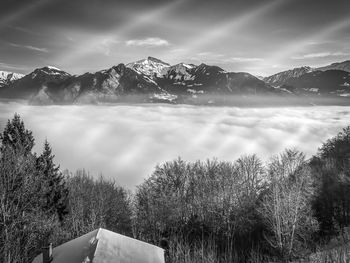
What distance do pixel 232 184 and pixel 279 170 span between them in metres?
8.13

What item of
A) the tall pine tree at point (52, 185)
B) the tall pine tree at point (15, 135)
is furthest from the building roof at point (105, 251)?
the tall pine tree at point (52, 185)

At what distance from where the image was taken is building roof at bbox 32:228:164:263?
1389cm

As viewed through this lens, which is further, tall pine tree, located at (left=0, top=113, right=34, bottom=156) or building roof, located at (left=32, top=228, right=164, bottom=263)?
tall pine tree, located at (left=0, top=113, right=34, bottom=156)

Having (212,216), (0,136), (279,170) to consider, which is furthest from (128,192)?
(0,136)

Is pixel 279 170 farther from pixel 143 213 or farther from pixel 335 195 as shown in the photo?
pixel 143 213

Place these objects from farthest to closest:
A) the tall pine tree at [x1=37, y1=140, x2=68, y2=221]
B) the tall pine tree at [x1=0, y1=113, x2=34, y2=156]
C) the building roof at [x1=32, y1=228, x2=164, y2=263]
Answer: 1. the tall pine tree at [x1=37, y1=140, x2=68, y2=221]
2. the tall pine tree at [x1=0, y1=113, x2=34, y2=156]
3. the building roof at [x1=32, y1=228, x2=164, y2=263]

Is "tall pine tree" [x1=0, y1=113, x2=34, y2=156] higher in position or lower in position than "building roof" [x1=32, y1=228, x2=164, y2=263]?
higher

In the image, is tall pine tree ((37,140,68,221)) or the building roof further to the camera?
tall pine tree ((37,140,68,221))

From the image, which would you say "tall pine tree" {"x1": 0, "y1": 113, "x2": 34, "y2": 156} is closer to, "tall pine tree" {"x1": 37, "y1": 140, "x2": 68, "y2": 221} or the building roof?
"tall pine tree" {"x1": 37, "y1": 140, "x2": 68, "y2": 221}

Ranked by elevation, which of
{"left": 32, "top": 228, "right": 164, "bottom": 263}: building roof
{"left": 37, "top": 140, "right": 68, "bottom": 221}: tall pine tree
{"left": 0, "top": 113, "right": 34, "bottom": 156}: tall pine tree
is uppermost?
{"left": 0, "top": 113, "right": 34, "bottom": 156}: tall pine tree

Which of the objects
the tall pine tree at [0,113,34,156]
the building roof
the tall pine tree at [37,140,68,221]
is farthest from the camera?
the tall pine tree at [37,140,68,221]

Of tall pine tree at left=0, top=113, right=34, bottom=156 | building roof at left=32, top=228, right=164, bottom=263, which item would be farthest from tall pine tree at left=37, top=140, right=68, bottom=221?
building roof at left=32, top=228, right=164, bottom=263

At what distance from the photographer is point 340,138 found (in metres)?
68.6

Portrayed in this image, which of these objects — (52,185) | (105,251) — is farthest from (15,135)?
(105,251)
